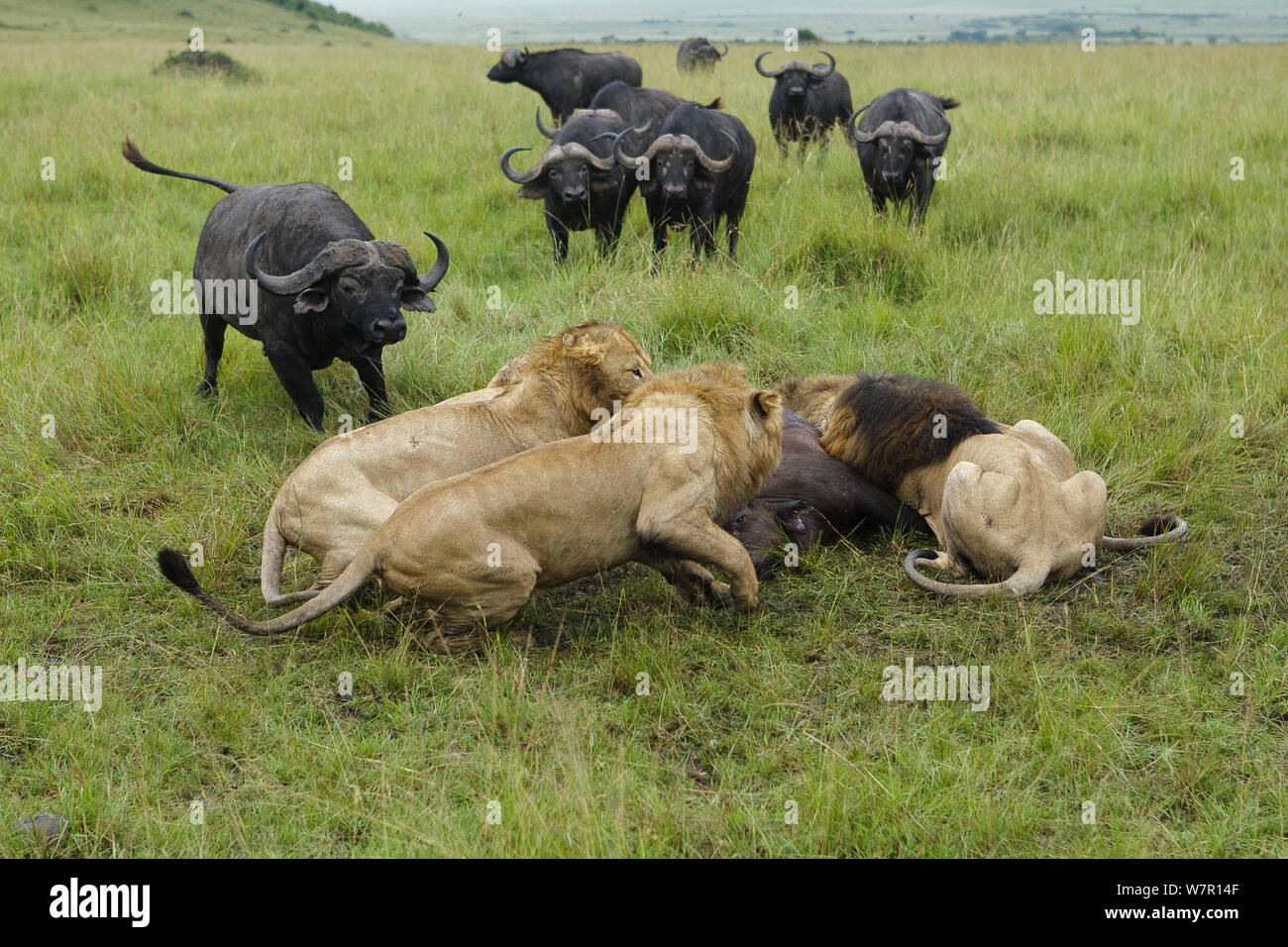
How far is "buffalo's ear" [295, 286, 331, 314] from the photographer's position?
225 inches

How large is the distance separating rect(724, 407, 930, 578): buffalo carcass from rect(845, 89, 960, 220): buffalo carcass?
16.0 ft

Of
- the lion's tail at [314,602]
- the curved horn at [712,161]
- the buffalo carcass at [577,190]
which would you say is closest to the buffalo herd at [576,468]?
the lion's tail at [314,602]

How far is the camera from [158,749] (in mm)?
3975

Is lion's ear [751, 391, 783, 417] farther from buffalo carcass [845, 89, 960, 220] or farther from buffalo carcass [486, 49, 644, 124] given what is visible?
buffalo carcass [486, 49, 644, 124]

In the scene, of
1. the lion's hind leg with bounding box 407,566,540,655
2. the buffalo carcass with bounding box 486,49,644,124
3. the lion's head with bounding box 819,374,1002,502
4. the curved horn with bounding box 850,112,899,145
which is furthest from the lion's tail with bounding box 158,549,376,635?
the buffalo carcass with bounding box 486,49,644,124

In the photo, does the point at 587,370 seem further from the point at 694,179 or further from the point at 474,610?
the point at 694,179

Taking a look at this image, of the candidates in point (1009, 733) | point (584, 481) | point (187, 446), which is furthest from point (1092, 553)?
point (187, 446)

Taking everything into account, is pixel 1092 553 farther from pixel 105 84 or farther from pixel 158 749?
pixel 105 84

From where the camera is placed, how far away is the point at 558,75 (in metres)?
16.0

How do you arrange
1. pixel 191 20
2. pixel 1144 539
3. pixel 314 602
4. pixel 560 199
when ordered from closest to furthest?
pixel 314 602, pixel 1144 539, pixel 560 199, pixel 191 20

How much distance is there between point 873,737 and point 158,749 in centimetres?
248

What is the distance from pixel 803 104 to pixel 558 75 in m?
3.81

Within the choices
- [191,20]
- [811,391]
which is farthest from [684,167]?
[191,20]

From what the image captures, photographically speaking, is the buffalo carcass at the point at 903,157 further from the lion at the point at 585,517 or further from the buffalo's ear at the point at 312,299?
the lion at the point at 585,517
